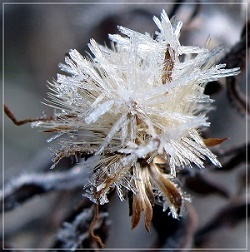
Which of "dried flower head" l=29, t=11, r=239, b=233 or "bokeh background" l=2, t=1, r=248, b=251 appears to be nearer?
"dried flower head" l=29, t=11, r=239, b=233

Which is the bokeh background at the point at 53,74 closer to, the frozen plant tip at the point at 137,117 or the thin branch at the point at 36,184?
the thin branch at the point at 36,184

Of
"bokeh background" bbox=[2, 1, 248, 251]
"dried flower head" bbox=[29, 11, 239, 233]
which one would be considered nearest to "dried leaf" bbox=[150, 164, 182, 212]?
"dried flower head" bbox=[29, 11, 239, 233]

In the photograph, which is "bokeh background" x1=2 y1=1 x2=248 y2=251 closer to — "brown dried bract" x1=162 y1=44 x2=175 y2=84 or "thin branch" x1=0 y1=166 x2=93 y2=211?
"thin branch" x1=0 y1=166 x2=93 y2=211

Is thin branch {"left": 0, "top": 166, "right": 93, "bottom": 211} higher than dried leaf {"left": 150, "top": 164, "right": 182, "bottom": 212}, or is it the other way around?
thin branch {"left": 0, "top": 166, "right": 93, "bottom": 211}

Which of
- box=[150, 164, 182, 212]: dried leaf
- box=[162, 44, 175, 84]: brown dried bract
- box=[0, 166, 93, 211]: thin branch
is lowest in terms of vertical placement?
box=[150, 164, 182, 212]: dried leaf

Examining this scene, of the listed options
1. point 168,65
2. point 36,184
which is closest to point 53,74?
point 36,184

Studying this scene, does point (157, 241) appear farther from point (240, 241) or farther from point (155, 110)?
point (155, 110)
